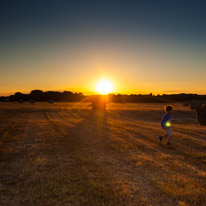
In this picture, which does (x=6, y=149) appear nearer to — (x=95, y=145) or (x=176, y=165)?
(x=95, y=145)

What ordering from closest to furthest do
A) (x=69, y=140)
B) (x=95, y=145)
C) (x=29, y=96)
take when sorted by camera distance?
(x=95, y=145) < (x=69, y=140) < (x=29, y=96)

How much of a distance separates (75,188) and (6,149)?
4993 millimetres

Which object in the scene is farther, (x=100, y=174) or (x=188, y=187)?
(x=100, y=174)

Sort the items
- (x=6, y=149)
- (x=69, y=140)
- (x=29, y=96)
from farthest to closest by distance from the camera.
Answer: (x=29, y=96) → (x=69, y=140) → (x=6, y=149)

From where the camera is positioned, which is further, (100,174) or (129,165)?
(129,165)

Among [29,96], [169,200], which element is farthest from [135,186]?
[29,96]

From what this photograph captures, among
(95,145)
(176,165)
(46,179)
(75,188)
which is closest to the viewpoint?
(75,188)

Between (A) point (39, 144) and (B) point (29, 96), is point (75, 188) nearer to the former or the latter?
(A) point (39, 144)

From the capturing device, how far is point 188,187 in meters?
4.89

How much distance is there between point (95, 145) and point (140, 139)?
2.61 meters

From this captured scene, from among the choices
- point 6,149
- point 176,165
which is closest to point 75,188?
point 176,165

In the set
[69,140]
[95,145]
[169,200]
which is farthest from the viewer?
[69,140]

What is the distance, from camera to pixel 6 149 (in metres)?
8.59

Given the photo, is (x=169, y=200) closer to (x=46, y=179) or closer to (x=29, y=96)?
(x=46, y=179)
